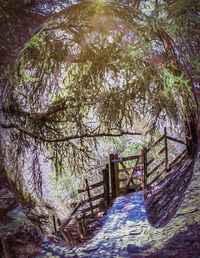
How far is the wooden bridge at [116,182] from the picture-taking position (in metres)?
0.93

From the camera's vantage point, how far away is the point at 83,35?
3.05 feet

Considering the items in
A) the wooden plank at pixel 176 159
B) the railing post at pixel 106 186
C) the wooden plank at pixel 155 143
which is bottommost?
the railing post at pixel 106 186

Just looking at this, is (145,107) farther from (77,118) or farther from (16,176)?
(16,176)

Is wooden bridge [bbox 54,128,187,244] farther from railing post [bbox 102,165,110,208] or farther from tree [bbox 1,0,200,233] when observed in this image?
tree [bbox 1,0,200,233]

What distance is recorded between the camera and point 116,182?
94cm

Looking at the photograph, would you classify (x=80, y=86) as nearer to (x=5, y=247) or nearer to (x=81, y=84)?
(x=81, y=84)

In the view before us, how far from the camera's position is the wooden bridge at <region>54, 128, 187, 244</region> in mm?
932

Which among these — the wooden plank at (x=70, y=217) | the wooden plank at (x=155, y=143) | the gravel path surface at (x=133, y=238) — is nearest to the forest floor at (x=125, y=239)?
the gravel path surface at (x=133, y=238)

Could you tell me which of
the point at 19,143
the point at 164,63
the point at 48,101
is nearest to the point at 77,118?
the point at 48,101

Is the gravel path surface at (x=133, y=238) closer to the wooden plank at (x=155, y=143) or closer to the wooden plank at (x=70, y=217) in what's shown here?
the wooden plank at (x=70, y=217)

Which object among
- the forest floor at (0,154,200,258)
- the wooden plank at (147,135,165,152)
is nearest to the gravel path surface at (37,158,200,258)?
the forest floor at (0,154,200,258)

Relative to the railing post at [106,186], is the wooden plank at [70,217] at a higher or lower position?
lower

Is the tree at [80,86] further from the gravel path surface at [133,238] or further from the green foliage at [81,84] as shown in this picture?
the gravel path surface at [133,238]

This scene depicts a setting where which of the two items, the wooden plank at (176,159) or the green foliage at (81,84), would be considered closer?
the green foliage at (81,84)
